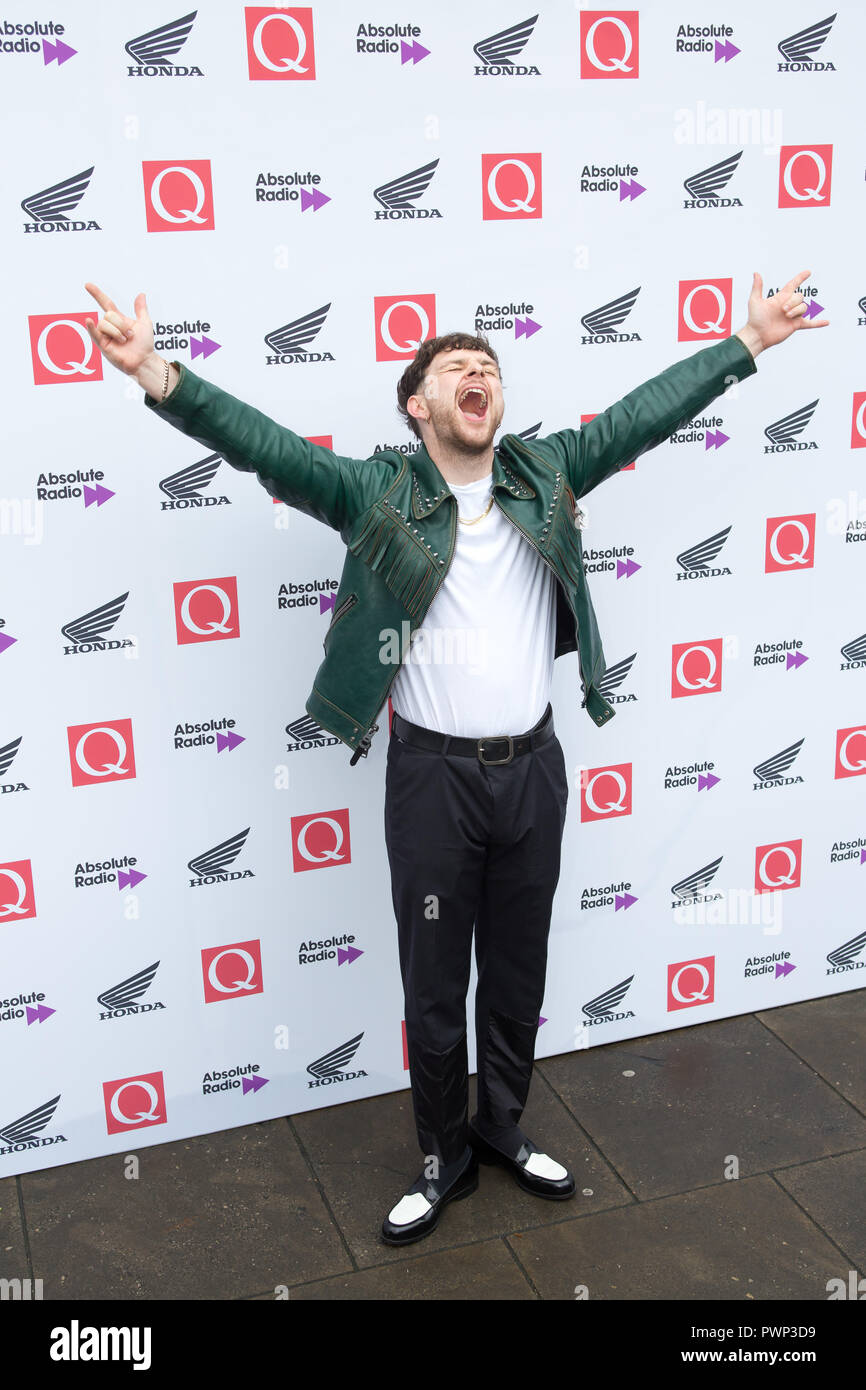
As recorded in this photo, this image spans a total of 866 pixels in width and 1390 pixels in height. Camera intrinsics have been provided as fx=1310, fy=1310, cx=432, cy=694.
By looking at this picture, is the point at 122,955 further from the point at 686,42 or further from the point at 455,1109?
the point at 686,42

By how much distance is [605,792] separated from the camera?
3.87m

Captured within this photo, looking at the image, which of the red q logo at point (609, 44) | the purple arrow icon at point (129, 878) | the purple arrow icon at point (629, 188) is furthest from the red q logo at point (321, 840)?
the red q logo at point (609, 44)

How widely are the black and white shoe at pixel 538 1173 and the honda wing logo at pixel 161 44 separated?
2.78m

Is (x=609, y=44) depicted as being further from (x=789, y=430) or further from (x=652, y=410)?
(x=789, y=430)

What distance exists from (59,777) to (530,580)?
129 centimetres

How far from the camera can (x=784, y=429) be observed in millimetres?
3785

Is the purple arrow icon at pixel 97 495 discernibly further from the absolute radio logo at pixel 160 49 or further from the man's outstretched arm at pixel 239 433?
the absolute radio logo at pixel 160 49

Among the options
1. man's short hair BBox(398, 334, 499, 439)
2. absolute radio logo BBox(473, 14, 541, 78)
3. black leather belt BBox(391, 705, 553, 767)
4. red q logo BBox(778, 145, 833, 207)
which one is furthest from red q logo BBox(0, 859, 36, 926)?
red q logo BBox(778, 145, 833, 207)

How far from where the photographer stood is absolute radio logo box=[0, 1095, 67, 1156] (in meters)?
3.47

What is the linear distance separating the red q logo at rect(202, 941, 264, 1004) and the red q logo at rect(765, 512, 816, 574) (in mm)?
1864

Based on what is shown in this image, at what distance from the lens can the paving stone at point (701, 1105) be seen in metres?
3.49

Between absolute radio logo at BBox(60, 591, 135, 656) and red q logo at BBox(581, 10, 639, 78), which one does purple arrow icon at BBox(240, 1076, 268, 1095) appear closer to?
absolute radio logo at BBox(60, 591, 135, 656)

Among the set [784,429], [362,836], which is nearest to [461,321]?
[784,429]

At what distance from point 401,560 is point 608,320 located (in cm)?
107
